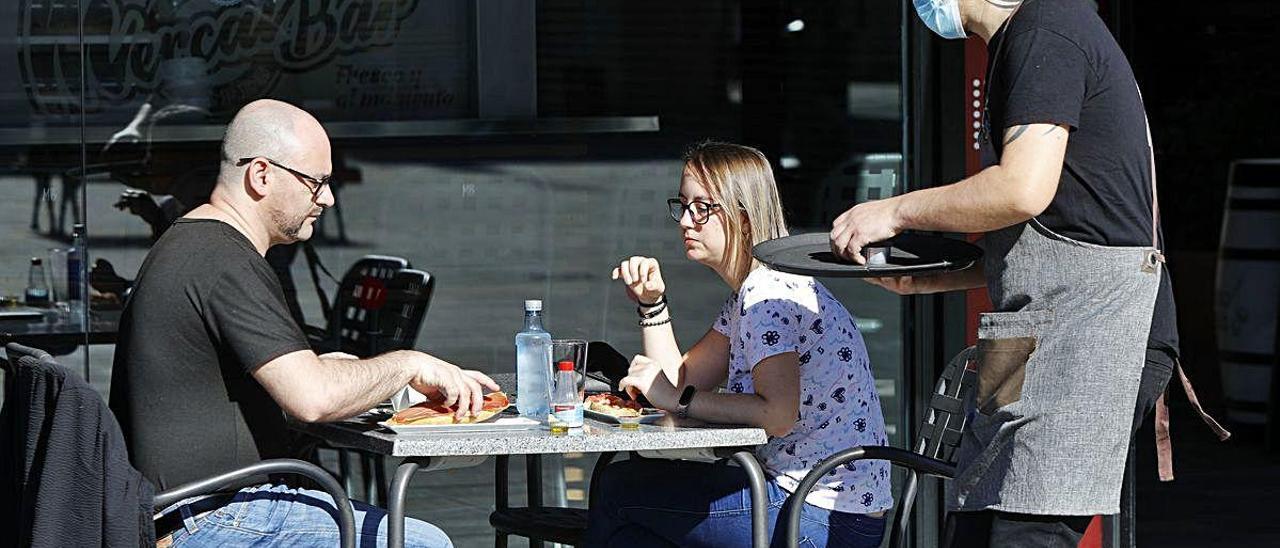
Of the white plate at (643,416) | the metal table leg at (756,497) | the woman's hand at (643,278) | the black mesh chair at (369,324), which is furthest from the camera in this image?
the black mesh chair at (369,324)

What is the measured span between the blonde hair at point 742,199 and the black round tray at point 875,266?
0.25 meters

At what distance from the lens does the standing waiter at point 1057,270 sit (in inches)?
98.9

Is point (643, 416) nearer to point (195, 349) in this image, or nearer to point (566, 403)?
point (566, 403)

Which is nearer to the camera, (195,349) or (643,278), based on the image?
(195,349)

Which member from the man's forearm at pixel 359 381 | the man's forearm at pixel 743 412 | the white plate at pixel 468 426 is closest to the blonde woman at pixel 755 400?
the man's forearm at pixel 743 412

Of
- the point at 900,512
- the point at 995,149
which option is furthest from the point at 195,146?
the point at 995,149

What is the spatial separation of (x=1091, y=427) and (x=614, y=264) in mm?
2427

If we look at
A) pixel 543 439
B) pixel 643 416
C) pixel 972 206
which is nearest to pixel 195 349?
pixel 543 439

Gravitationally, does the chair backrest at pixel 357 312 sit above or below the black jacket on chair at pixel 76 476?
above

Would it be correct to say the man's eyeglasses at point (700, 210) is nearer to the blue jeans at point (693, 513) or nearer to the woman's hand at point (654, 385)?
the woman's hand at point (654, 385)

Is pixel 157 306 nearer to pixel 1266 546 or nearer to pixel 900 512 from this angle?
pixel 900 512

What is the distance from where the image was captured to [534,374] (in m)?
3.17

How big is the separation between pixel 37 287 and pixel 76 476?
83.7 inches

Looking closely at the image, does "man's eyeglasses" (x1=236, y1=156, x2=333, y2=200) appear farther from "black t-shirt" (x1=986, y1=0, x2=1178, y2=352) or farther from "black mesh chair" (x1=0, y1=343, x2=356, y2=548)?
"black t-shirt" (x1=986, y1=0, x2=1178, y2=352)
